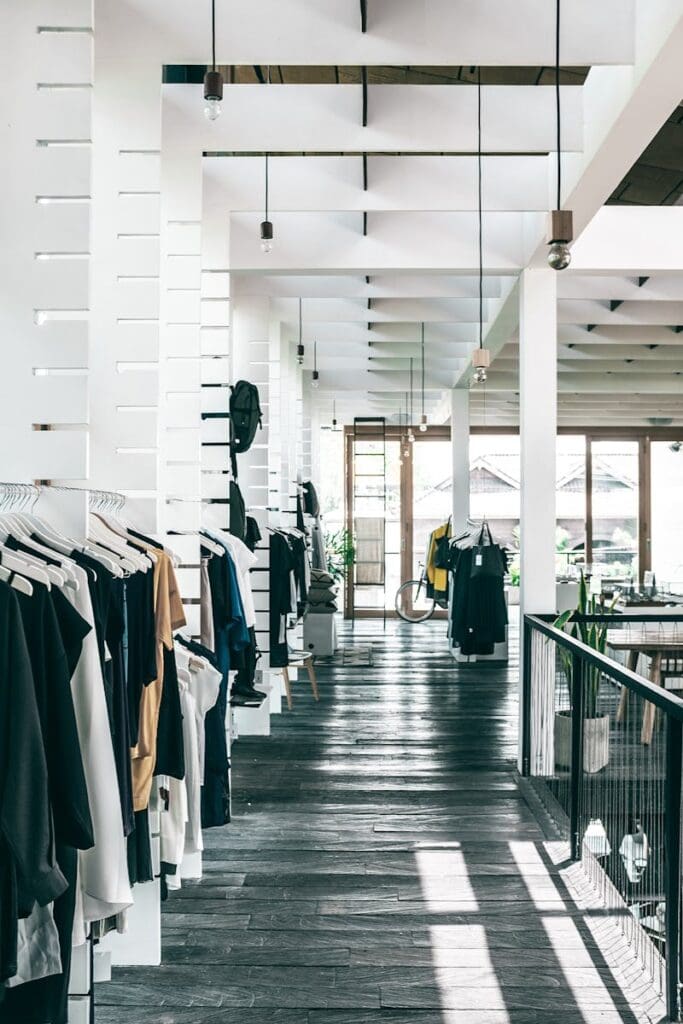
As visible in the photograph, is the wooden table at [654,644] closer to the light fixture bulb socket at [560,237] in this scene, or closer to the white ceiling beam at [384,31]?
the light fixture bulb socket at [560,237]

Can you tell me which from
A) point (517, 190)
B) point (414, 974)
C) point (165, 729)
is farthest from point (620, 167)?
point (414, 974)

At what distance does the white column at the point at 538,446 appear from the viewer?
5.78 m

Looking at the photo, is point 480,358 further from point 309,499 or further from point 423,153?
point 309,499

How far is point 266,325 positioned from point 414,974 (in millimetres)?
4842

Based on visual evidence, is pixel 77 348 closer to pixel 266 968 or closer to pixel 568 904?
pixel 266 968

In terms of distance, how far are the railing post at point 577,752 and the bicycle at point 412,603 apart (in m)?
9.64

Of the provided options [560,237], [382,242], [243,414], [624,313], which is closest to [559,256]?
[560,237]

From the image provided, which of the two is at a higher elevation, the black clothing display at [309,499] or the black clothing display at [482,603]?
the black clothing display at [309,499]

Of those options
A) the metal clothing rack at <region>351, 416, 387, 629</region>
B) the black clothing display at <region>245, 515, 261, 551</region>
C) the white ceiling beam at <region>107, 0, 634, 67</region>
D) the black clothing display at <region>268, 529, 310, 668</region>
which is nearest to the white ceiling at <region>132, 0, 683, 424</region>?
the white ceiling beam at <region>107, 0, 634, 67</region>

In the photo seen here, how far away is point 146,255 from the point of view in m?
3.50

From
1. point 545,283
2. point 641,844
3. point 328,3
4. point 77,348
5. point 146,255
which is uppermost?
point 328,3

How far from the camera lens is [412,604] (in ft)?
48.3

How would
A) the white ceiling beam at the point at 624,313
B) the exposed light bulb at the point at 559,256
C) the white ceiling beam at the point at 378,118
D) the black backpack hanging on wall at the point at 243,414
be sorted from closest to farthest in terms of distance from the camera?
the exposed light bulb at the point at 559,256 → the white ceiling beam at the point at 378,118 → the black backpack hanging on wall at the point at 243,414 → the white ceiling beam at the point at 624,313

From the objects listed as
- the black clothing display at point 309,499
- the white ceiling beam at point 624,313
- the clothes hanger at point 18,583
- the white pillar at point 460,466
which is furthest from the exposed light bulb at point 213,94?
the white pillar at point 460,466
